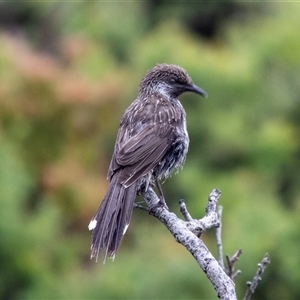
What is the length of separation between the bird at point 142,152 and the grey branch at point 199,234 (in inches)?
8.3

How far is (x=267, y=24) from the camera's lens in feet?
52.0

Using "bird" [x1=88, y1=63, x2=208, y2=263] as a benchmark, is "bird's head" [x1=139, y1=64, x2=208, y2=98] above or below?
above

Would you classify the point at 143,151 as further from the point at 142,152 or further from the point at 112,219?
the point at 112,219

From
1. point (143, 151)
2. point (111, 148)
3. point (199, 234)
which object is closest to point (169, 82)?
point (143, 151)

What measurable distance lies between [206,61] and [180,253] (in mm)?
4847

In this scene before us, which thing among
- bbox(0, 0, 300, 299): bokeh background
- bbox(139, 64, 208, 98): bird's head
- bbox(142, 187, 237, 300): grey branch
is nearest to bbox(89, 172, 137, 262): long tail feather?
bbox(142, 187, 237, 300): grey branch

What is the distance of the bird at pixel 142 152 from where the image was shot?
3.91 metres

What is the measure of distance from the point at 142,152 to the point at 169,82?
120 cm

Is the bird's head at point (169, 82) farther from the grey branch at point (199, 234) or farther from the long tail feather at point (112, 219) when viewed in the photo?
the grey branch at point (199, 234)

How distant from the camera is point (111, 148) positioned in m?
13.2

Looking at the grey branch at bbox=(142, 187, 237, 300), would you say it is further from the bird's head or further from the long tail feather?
the bird's head

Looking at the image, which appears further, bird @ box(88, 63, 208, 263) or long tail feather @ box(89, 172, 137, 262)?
bird @ box(88, 63, 208, 263)

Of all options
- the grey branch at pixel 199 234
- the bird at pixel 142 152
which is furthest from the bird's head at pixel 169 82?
the grey branch at pixel 199 234

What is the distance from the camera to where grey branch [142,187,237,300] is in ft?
9.42
